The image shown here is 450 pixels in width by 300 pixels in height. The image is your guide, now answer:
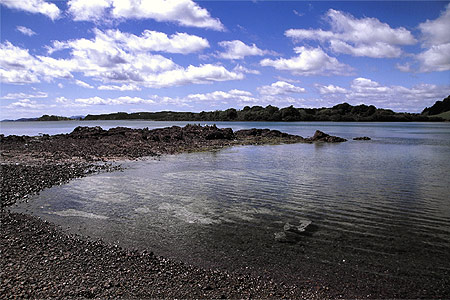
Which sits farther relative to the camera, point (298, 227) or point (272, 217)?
point (272, 217)

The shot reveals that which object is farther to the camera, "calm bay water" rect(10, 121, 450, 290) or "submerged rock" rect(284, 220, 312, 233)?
"submerged rock" rect(284, 220, 312, 233)

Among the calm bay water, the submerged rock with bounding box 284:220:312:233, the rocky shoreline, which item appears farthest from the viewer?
the submerged rock with bounding box 284:220:312:233

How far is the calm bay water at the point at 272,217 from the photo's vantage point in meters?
9.66

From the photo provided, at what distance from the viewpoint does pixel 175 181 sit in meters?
21.3

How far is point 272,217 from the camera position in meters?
13.7

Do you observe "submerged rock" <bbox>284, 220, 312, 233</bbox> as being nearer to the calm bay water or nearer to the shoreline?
the calm bay water

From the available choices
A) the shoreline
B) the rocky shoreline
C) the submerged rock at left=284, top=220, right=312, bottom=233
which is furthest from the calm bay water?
the rocky shoreline

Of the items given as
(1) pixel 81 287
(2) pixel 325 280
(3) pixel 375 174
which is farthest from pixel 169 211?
(3) pixel 375 174

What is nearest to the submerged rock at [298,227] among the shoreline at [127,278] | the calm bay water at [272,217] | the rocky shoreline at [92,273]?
the calm bay water at [272,217]

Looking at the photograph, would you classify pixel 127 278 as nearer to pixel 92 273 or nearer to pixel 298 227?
pixel 92 273

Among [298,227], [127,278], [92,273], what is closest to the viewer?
[127,278]

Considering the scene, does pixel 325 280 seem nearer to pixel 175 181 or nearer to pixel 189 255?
pixel 189 255

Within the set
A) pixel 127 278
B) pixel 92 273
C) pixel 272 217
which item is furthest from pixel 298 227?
pixel 92 273

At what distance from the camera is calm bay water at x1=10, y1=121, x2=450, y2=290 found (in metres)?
9.66
